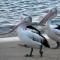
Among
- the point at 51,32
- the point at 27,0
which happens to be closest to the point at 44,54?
the point at 51,32

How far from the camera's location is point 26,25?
6.99 meters

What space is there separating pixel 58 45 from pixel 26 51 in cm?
106

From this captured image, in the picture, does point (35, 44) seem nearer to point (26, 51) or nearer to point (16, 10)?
point (26, 51)

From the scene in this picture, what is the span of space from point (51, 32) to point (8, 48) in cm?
118

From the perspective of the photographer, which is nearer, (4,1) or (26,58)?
(26,58)

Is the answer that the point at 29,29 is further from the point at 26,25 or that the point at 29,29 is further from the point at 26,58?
the point at 26,58

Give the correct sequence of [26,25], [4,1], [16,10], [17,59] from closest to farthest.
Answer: [17,59], [26,25], [16,10], [4,1]

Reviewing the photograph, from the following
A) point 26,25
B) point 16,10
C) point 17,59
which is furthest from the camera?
point 16,10

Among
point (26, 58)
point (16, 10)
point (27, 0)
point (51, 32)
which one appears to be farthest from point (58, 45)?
point (27, 0)

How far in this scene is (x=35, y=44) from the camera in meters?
6.76

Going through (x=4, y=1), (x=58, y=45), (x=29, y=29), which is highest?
(x=29, y=29)

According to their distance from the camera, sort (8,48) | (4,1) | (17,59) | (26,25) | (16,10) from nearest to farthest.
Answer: (17,59) < (26,25) < (8,48) < (16,10) < (4,1)

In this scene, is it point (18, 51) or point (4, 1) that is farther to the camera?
point (4, 1)

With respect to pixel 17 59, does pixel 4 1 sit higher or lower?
lower
